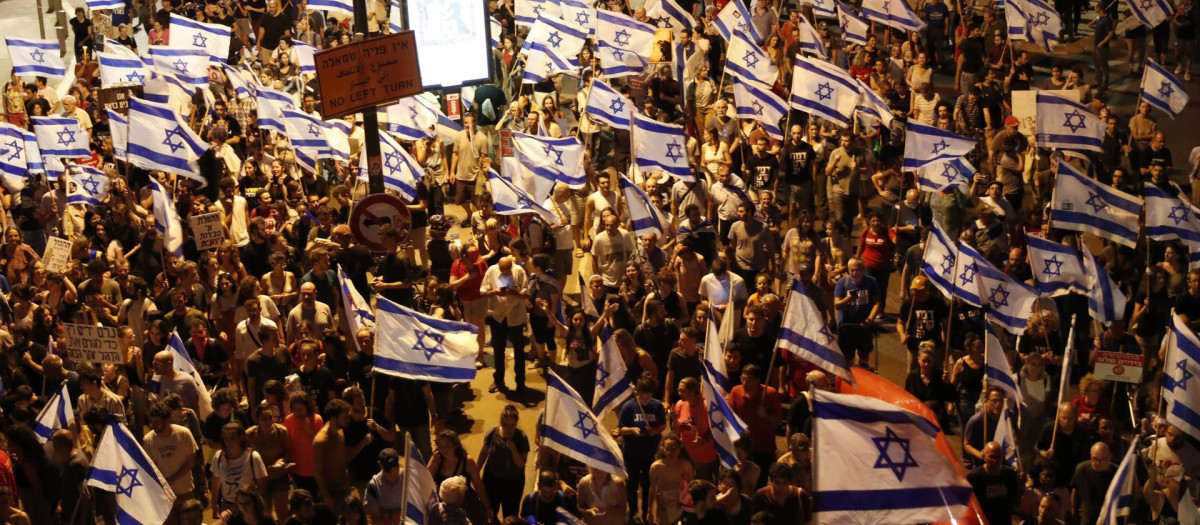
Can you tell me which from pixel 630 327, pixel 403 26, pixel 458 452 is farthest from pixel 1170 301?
pixel 403 26

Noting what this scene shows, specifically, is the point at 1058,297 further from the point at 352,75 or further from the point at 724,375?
the point at 352,75

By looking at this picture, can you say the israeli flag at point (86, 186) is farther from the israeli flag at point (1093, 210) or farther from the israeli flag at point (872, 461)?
the israeli flag at point (872, 461)

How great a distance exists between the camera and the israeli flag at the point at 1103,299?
1564 cm

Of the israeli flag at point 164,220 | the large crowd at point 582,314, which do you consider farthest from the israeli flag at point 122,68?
the israeli flag at point 164,220

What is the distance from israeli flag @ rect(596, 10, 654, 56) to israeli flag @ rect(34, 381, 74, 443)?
1302 cm

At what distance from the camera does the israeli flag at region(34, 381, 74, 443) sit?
13.3m

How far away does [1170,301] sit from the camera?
17266 millimetres

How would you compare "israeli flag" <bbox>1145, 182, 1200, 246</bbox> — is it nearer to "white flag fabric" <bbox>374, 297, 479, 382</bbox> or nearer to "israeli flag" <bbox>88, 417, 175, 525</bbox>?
"white flag fabric" <bbox>374, 297, 479, 382</bbox>

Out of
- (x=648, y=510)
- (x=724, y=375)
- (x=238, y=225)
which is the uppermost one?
(x=238, y=225)

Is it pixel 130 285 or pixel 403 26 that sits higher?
pixel 403 26

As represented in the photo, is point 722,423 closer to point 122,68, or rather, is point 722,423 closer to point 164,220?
point 164,220

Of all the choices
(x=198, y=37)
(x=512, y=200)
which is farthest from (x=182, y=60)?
(x=512, y=200)

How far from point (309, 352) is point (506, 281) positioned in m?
2.99

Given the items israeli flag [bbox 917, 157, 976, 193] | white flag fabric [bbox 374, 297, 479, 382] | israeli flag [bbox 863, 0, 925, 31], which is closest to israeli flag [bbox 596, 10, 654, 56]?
israeli flag [bbox 863, 0, 925, 31]
